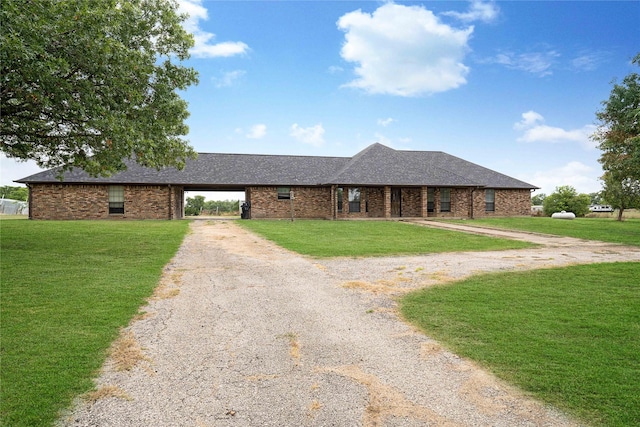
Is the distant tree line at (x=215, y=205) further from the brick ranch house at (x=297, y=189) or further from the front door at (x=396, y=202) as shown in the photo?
the front door at (x=396, y=202)

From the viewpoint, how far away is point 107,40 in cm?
913

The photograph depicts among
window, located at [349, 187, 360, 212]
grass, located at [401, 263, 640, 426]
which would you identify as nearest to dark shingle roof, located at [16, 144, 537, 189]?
window, located at [349, 187, 360, 212]

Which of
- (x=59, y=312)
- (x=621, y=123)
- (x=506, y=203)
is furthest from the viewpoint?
(x=506, y=203)

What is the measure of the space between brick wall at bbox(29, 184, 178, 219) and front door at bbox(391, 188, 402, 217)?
17.4 metres

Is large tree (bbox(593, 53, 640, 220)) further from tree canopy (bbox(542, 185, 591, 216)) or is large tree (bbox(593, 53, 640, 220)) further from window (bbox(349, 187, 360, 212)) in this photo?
tree canopy (bbox(542, 185, 591, 216))

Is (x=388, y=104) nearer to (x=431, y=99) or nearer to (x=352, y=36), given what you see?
(x=431, y=99)

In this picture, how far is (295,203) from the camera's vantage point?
98.7ft

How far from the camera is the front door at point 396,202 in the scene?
31.8 meters

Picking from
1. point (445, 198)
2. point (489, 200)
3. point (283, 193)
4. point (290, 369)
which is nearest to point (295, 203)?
point (283, 193)

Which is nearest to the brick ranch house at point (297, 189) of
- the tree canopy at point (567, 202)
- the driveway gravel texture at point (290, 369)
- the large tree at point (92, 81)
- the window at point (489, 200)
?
the window at point (489, 200)

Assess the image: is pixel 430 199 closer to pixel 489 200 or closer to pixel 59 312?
pixel 489 200

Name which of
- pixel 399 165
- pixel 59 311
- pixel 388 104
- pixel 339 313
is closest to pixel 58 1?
pixel 59 311

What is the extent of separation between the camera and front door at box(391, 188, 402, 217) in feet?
104

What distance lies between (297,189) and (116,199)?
13238mm
